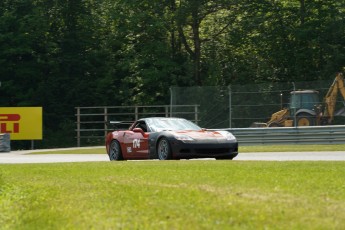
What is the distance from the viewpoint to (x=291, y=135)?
3466cm

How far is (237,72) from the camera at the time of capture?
52938 mm

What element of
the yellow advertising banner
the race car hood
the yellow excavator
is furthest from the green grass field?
the yellow advertising banner

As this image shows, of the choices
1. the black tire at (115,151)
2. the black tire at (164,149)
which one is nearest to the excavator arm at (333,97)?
the black tire at (115,151)

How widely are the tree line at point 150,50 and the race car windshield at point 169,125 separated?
26.2m

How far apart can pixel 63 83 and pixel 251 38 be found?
11549 mm

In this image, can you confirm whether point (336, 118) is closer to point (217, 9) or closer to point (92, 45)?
point (217, 9)

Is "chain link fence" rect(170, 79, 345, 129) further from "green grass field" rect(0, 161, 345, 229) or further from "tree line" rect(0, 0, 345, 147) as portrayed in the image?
"green grass field" rect(0, 161, 345, 229)

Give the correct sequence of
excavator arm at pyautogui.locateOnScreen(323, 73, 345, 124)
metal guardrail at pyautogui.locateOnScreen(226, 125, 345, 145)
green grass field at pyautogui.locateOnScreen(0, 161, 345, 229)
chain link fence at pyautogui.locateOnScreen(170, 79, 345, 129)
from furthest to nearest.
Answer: chain link fence at pyautogui.locateOnScreen(170, 79, 345, 129) → metal guardrail at pyautogui.locateOnScreen(226, 125, 345, 145) → excavator arm at pyautogui.locateOnScreen(323, 73, 345, 124) → green grass field at pyautogui.locateOnScreen(0, 161, 345, 229)

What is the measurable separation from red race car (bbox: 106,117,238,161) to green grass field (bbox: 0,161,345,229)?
6.76 meters

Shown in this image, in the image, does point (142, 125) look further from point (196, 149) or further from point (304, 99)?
point (304, 99)

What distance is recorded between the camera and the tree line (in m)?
50.9

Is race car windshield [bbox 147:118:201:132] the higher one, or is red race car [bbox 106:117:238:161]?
race car windshield [bbox 147:118:201:132]

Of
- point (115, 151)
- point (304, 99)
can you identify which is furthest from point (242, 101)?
point (115, 151)

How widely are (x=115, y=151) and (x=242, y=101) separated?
11.2 m
